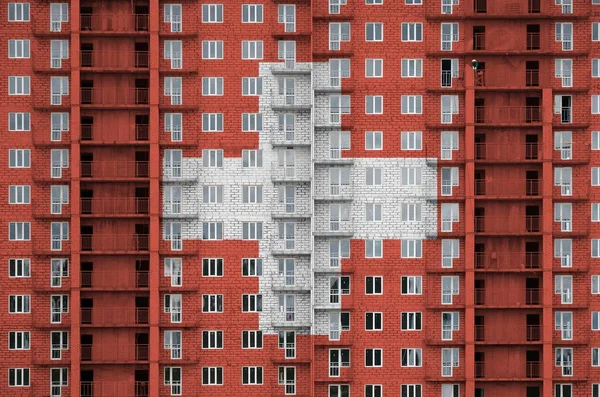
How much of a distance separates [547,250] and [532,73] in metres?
14.9

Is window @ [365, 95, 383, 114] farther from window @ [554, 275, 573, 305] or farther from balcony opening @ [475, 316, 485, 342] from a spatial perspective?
window @ [554, 275, 573, 305]

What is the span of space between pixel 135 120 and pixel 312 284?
20.1 meters

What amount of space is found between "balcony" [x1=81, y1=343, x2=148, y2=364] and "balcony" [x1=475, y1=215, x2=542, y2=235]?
29.6 m

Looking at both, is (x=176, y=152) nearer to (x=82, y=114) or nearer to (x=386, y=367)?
(x=82, y=114)

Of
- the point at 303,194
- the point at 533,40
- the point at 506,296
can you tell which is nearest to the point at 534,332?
the point at 506,296

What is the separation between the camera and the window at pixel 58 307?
73.2 meters

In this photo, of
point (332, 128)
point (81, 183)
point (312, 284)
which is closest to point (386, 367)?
point (312, 284)

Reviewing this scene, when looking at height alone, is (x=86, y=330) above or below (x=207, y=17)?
below

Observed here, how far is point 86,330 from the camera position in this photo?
72.9 meters

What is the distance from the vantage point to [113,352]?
239ft

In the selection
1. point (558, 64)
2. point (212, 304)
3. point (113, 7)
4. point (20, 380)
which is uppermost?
point (113, 7)

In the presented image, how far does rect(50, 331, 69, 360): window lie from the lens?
73125 mm

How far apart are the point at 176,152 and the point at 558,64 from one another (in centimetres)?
3279

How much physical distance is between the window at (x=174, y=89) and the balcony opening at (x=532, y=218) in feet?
100.0
